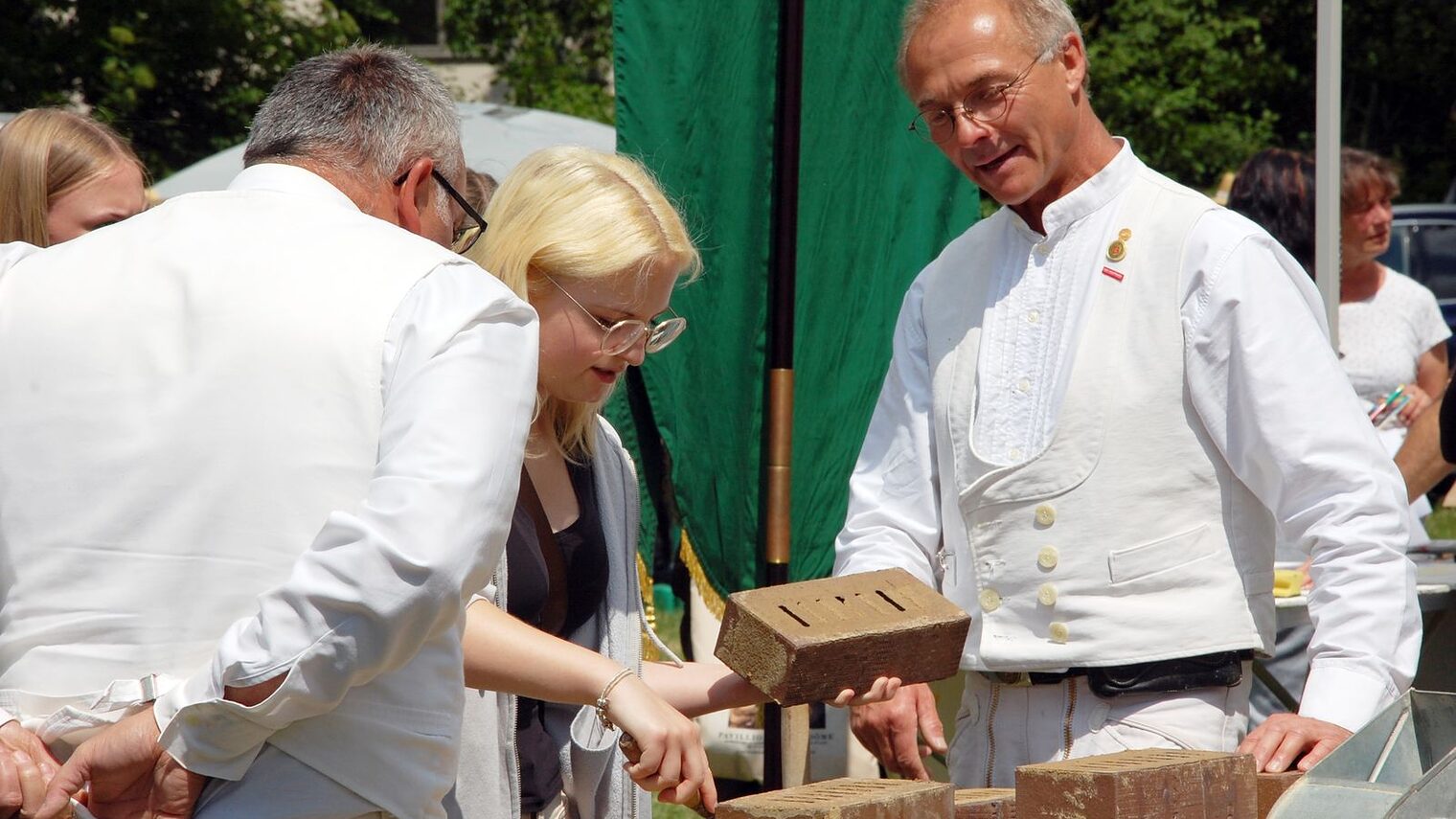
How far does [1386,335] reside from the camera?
4879 mm

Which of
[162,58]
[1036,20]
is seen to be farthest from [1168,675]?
[162,58]

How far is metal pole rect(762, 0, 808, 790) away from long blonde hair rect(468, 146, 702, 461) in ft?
3.24

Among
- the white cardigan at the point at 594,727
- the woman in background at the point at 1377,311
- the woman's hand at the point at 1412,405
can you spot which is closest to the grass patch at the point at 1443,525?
the woman in background at the point at 1377,311

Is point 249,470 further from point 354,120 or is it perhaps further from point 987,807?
point 987,807

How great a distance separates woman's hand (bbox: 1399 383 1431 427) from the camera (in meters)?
4.70

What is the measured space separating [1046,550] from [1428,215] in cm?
897

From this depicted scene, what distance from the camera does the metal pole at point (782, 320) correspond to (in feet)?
10.8

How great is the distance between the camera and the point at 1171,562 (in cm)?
218

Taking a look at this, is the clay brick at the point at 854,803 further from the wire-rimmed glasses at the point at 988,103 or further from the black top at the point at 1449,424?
the black top at the point at 1449,424

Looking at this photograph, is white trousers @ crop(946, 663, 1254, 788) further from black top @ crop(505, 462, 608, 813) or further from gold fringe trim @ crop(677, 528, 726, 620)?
gold fringe trim @ crop(677, 528, 726, 620)

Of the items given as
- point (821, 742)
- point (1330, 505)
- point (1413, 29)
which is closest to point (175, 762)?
point (1330, 505)

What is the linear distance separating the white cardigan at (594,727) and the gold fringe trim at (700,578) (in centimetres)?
98

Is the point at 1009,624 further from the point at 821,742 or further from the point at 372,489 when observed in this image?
the point at 821,742

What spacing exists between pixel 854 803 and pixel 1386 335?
3.91 metres
